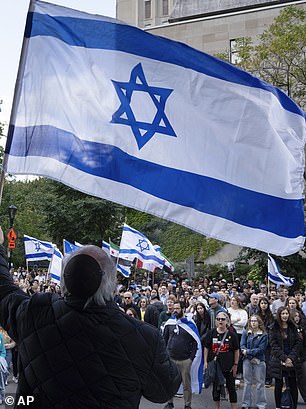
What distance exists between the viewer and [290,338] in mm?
11164

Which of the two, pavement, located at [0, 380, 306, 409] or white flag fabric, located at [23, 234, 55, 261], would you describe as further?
white flag fabric, located at [23, 234, 55, 261]

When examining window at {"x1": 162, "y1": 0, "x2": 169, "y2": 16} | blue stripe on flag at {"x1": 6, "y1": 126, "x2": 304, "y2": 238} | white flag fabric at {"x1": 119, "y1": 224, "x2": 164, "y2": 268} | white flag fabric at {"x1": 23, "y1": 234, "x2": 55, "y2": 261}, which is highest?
window at {"x1": 162, "y1": 0, "x2": 169, "y2": 16}

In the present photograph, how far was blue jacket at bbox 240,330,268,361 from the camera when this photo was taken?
11562 mm

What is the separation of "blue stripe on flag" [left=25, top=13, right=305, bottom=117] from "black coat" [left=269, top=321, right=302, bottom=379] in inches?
252

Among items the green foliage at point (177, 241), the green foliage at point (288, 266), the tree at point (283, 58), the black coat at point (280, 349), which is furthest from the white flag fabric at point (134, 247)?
the green foliage at point (177, 241)

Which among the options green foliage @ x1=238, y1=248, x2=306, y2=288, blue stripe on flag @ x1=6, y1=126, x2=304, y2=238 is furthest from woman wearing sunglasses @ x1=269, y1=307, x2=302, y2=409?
green foliage @ x1=238, y1=248, x2=306, y2=288

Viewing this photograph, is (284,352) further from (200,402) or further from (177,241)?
(177,241)

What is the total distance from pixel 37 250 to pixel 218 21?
3183cm

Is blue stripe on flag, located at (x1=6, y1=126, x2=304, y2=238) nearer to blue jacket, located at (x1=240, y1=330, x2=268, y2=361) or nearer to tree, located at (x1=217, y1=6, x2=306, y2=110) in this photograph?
blue jacket, located at (x1=240, y1=330, x2=268, y2=361)

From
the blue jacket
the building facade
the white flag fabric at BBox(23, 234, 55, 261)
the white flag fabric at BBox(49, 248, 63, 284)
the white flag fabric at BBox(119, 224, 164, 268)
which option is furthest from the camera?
the building facade

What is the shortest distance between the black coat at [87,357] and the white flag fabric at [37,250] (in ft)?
69.0

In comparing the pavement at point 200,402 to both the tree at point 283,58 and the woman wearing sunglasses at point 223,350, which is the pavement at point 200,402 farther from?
the tree at point 283,58

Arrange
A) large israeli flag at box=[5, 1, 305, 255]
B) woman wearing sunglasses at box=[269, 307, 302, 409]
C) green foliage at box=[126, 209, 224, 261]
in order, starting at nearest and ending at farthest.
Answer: large israeli flag at box=[5, 1, 305, 255] < woman wearing sunglasses at box=[269, 307, 302, 409] < green foliage at box=[126, 209, 224, 261]

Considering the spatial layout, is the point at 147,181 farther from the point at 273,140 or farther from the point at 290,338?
the point at 290,338
